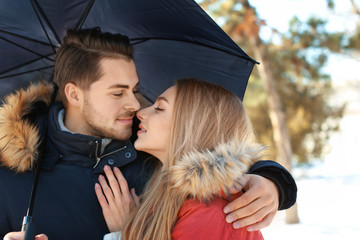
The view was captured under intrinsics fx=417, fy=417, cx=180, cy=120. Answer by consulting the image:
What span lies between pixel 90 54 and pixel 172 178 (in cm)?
133

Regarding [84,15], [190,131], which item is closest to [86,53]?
[84,15]

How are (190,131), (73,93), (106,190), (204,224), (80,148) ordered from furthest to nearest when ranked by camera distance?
1. (73,93)
2. (80,148)
3. (106,190)
4. (190,131)
5. (204,224)

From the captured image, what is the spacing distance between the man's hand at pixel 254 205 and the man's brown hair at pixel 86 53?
4.39 feet

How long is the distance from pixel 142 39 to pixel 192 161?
1302 mm

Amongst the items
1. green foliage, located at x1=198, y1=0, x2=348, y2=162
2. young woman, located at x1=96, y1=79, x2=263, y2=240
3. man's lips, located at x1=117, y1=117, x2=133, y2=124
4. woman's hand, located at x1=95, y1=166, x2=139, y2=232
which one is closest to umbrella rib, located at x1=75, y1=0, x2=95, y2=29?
man's lips, located at x1=117, y1=117, x2=133, y2=124

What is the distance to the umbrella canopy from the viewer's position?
7.75 feet

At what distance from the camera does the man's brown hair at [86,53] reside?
9.30 ft

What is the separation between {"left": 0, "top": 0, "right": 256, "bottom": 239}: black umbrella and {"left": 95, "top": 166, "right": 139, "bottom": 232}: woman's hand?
1.24ft

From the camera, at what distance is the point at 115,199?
235 cm

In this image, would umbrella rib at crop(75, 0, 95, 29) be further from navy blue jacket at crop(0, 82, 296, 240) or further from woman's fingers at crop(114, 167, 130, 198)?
woman's fingers at crop(114, 167, 130, 198)

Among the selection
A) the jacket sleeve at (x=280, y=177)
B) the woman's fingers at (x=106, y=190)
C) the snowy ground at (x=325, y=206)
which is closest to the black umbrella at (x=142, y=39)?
the woman's fingers at (x=106, y=190)

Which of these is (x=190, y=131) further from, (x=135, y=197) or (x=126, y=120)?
(x=126, y=120)

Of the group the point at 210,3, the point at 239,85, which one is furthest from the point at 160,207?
the point at 210,3

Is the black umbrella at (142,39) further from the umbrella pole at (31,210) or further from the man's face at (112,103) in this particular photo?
the man's face at (112,103)
